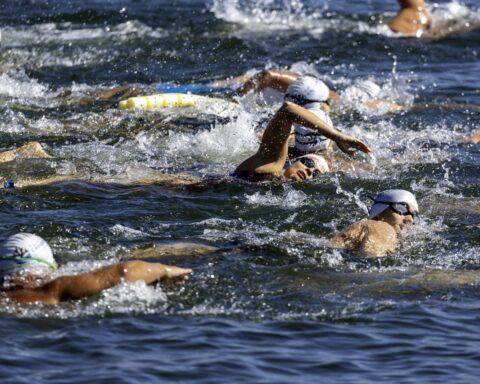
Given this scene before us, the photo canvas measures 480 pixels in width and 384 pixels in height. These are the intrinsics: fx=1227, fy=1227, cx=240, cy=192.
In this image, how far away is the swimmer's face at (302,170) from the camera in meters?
12.1

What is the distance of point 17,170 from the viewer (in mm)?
12523

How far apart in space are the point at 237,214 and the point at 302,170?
1014 millimetres

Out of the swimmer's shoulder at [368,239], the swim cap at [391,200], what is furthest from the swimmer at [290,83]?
the swimmer's shoulder at [368,239]

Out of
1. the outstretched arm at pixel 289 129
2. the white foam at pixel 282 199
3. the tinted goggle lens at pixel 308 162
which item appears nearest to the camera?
the outstretched arm at pixel 289 129

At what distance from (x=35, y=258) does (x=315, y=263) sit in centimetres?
239

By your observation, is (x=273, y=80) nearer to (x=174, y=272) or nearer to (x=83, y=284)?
(x=174, y=272)

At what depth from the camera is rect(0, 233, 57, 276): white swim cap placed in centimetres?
863

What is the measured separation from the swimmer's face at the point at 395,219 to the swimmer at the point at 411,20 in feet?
36.2

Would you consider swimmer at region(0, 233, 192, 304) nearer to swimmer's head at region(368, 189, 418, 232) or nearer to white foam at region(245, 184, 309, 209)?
swimmer's head at region(368, 189, 418, 232)

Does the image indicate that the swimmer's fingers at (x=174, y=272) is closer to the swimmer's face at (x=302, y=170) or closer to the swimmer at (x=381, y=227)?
the swimmer at (x=381, y=227)

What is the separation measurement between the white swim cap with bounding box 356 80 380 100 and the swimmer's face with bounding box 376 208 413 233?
6.49 metres

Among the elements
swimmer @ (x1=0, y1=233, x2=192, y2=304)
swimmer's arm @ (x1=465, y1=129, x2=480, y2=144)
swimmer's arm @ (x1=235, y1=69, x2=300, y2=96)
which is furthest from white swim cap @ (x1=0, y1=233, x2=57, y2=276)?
swimmer's arm @ (x1=465, y1=129, x2=480, y2=144)

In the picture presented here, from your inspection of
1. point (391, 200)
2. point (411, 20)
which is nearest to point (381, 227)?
point (391, 200)

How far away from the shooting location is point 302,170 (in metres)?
12.2
